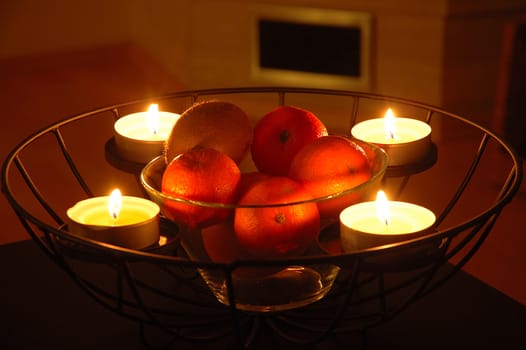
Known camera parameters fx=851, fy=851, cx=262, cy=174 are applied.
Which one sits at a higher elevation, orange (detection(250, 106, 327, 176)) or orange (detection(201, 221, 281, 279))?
orange (detection(250, 106, 327, 176))

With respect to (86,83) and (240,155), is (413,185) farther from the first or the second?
(86,83)

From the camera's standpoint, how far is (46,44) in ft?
10.5

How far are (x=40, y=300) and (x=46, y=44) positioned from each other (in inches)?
103

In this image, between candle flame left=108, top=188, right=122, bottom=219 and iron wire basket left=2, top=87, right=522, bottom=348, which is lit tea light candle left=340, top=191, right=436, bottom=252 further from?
candle flame left=108, top=188, right=122, bottom=219

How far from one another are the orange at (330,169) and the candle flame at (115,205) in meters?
0.14

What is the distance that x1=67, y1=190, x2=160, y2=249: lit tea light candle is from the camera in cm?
58

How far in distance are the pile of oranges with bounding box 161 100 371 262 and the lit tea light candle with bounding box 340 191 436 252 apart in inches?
0.8

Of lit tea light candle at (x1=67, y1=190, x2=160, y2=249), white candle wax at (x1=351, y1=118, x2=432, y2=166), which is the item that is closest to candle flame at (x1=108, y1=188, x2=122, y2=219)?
lit tea light candle at (x1=67, y1=190, x2=160, y2=249)

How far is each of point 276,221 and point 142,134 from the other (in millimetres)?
315

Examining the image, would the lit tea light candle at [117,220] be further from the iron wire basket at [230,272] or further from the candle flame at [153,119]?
the candle flame at [153,119]

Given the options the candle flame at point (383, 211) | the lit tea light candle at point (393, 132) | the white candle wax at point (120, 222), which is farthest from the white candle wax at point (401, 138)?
the white candle wax at point (120, 222)

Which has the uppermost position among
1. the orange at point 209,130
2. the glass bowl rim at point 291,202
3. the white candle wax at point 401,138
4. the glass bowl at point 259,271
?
the orange at point 209,130

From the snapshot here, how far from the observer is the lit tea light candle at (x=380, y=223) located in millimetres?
572

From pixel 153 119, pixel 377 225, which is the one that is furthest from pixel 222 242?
pixel 153 119
